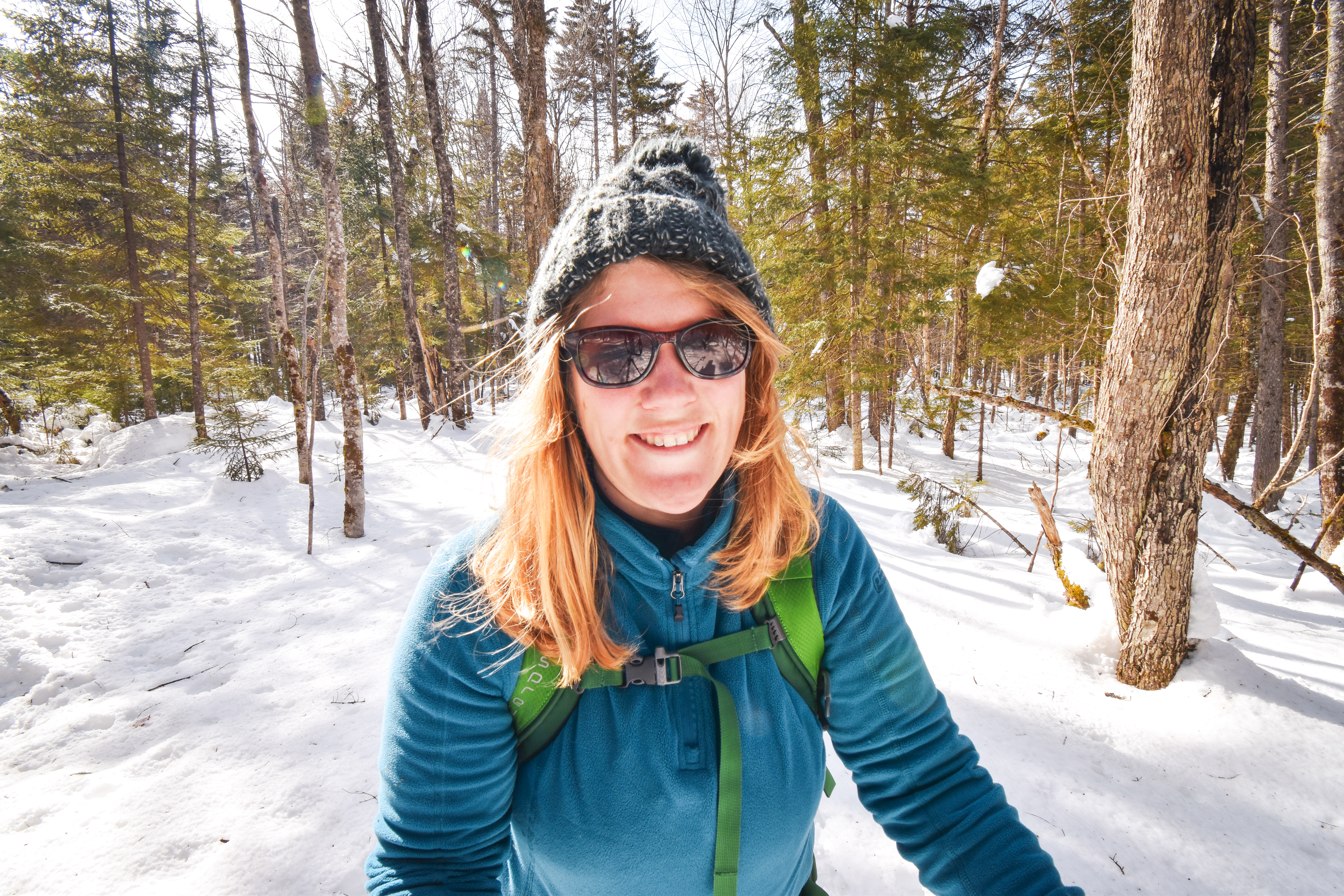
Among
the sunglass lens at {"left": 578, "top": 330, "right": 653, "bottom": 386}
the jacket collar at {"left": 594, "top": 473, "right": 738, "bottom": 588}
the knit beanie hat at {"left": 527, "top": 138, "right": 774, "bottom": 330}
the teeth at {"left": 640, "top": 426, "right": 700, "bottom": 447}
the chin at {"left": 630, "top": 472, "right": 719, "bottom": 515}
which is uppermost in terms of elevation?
the knit beanie hat at {"left": 527, "top": 138, "right": 774, "bottom": 330}

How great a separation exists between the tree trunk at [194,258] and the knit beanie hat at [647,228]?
55.7 ft

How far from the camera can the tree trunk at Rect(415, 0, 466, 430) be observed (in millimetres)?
10453

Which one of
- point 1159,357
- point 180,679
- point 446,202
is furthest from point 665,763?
point 446,202

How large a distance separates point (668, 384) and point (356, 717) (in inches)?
137

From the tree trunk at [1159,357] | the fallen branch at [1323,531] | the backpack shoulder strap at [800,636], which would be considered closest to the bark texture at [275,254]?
the backpack shoulder strap at [800,636]

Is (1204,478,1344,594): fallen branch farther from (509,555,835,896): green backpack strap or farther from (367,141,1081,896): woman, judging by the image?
(509,555,835,896): green backpack strap

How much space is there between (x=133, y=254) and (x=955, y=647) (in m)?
20.1

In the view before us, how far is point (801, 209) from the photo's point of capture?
973 centimetres

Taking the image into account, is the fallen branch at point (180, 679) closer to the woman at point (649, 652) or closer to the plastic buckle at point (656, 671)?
the woman at point (649, 652)

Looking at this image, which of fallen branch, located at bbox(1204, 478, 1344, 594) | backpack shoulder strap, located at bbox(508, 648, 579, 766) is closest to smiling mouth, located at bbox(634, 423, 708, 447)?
backpack shoulder strap, located at bbox(508, 648, 579, 766)

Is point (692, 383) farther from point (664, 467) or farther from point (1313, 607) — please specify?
point (1313, 607)

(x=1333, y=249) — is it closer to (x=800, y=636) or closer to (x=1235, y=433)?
(x=800, y=636)

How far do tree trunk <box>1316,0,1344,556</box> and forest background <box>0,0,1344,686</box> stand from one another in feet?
0.23

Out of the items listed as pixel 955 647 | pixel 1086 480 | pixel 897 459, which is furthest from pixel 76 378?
pixel 1086 480
